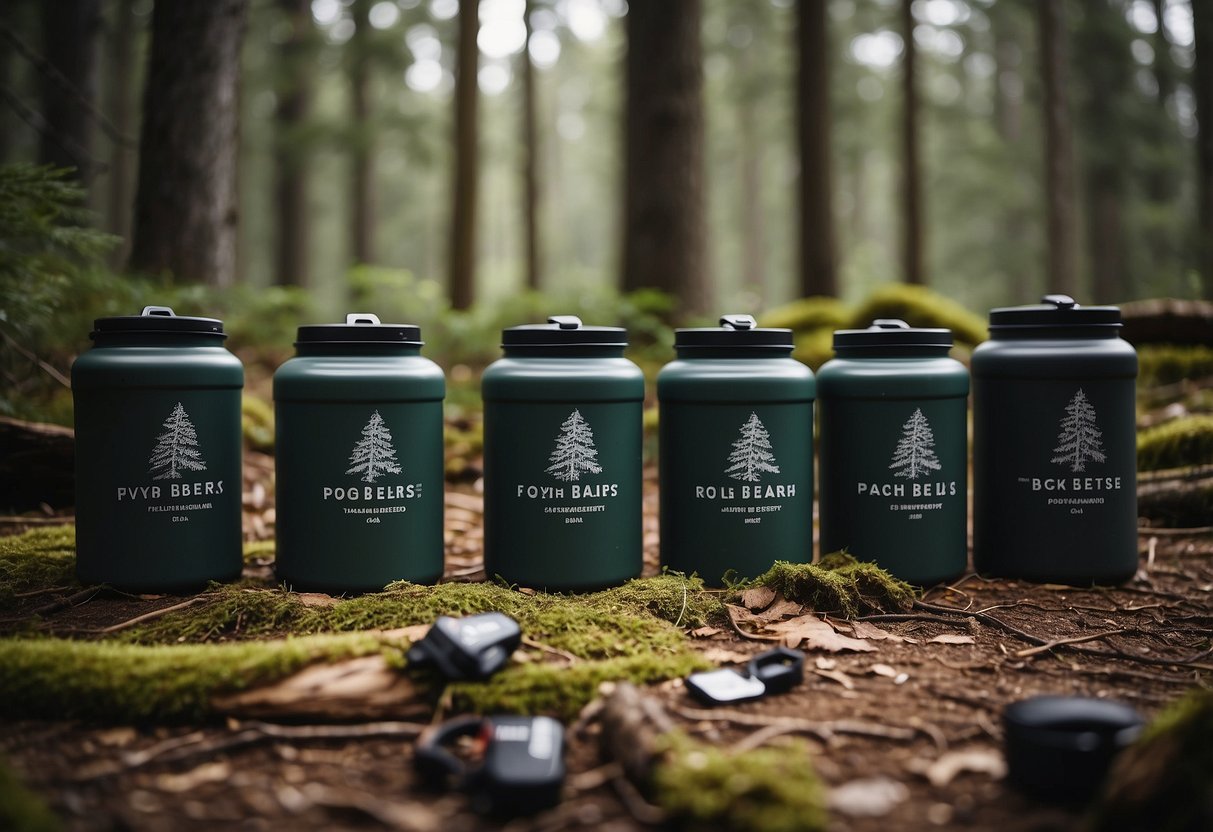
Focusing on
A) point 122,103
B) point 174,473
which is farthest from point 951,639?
point 122,103

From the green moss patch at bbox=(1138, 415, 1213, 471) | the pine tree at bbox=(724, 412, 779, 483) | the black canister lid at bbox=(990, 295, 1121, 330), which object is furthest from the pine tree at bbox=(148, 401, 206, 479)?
the green moss patch at bbox=(1138, 415, 1213, 471)

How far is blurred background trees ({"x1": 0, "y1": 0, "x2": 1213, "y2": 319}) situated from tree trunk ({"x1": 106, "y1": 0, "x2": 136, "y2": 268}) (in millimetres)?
103

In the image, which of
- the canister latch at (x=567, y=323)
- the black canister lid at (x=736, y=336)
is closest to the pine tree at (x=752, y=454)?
the black canister lid at (x=736, y=336)

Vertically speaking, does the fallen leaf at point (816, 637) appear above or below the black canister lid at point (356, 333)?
below

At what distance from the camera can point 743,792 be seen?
1.98m

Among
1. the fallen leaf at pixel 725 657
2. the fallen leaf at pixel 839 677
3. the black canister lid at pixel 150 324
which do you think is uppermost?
the black canister lid at pixel 150 324

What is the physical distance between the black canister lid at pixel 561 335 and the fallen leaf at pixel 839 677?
1.55m

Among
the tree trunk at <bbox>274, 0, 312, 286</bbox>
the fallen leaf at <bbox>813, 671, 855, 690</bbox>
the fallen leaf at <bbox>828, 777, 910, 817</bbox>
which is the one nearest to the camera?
the fallen leaf at <bbox>828, 777, 910, 817</bbox>

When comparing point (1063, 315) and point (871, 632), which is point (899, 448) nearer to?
point (871, 632)

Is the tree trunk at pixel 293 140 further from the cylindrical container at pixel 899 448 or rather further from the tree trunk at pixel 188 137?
the cylindrical container at pixel 899 448

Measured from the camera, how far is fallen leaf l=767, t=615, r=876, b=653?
10.6 ft

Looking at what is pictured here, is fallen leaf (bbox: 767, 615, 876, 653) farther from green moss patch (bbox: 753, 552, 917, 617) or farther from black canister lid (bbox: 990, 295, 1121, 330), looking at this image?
black canister lid (bbox: 990, 295, 1121, 330)

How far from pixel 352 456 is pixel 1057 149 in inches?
574

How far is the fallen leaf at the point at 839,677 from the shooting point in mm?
2887
